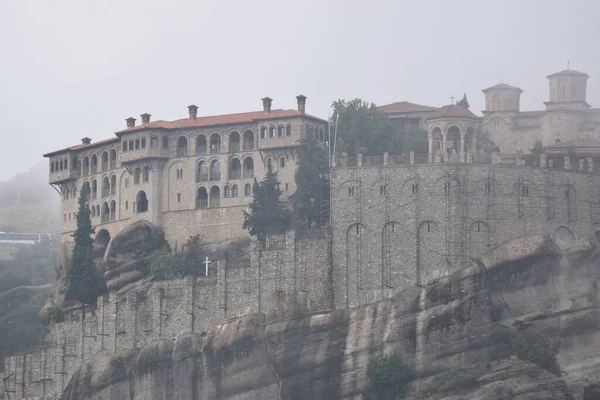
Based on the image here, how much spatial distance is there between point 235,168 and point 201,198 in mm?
2732

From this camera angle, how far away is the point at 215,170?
325 ft

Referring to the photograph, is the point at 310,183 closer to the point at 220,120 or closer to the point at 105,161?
the point at 220,120

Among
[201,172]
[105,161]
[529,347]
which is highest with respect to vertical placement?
[105,161]

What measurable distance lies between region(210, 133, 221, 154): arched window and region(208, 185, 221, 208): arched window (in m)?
2.26

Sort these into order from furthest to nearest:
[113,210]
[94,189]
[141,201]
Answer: [94,189] < [113,210] < [141,201]

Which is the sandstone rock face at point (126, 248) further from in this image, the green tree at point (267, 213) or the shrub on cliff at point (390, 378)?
the shrub on cliff at point (390, 378)

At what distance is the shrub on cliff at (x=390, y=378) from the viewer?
79.7 metres

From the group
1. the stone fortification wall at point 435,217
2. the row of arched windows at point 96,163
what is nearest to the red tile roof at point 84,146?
the row of arched windows at point 96,163

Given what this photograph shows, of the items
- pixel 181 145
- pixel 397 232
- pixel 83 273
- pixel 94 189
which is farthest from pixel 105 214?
pixel 397 232

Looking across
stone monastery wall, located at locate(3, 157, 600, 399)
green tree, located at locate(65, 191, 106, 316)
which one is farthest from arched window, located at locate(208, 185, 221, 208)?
stone monastery wall, located at locate(3, 157, 600, 399)

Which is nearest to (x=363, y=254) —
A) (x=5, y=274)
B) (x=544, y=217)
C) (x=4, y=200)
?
(x=544, y=217)

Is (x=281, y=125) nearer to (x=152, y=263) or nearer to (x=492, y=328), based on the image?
(x=152, y=263)

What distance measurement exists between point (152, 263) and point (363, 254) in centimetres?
1573

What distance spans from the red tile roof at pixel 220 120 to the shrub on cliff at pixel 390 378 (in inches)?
814
